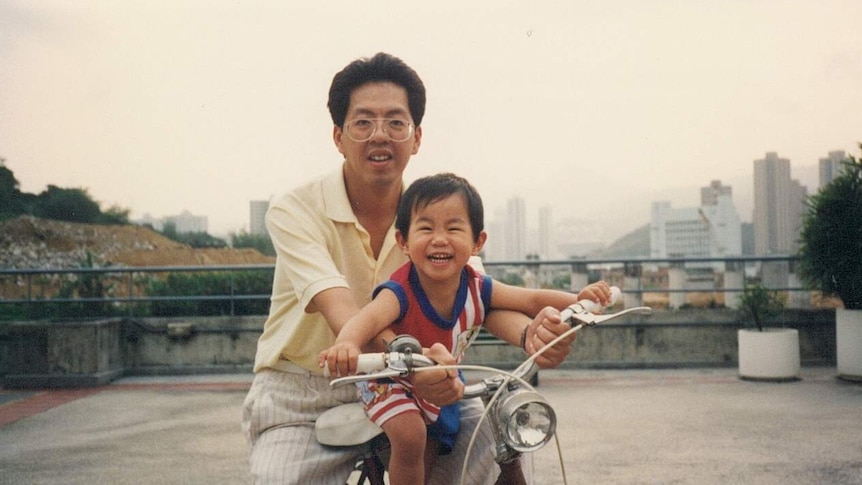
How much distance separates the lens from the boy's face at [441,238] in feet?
6.39

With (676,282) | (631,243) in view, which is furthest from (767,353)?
(631,243)

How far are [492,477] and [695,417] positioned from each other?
5048 mm

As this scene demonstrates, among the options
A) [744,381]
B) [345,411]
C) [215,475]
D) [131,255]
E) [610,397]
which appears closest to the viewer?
[345,411]

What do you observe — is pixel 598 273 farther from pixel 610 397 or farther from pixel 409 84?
pixel 409 84

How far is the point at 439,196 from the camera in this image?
6.48ft

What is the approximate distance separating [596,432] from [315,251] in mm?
4623

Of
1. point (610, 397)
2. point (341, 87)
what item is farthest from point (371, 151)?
point (610, 397)

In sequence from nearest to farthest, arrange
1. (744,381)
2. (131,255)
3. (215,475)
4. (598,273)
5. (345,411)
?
(345,411) → (215,475) → (744,381) → (598,273) → (131,255)

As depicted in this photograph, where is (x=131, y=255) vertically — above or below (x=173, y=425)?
above

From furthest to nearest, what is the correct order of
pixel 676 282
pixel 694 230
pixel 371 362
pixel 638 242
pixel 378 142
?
pixel 638 242 < pixel 694 230 < pixel 676 282 < pixel 378 142 < pixel 371 362

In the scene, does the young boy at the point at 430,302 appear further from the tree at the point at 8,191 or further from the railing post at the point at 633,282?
the tree at the point at 8,191

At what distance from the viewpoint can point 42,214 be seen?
16.4m

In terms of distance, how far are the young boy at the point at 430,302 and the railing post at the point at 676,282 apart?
8.61m

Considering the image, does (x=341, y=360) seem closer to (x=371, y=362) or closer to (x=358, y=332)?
(x=371, y=362)
